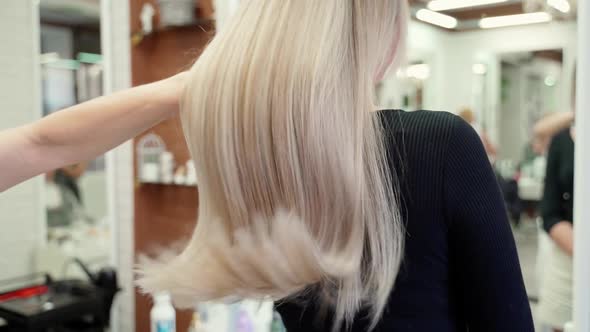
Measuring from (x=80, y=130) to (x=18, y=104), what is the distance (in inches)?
72.6

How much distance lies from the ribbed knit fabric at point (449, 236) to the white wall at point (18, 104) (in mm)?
2043

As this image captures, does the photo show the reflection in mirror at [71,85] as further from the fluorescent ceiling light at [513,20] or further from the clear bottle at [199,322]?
the fluorescent ceiling light at [513,20]

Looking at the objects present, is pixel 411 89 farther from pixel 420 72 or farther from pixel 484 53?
pixel 484 53

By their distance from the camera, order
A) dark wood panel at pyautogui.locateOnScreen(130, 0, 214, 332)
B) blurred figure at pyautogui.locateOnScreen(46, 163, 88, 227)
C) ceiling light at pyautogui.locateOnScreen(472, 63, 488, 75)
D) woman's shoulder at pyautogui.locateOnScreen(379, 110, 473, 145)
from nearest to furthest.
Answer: woman's shoulder at pyautogui.locateOnScreen(379, 110, 473, 145), ceiling light at pyautogui.locateOnScreen(472, 63, 488, 75), dark wood panel at pyautogui.locateOnScreen(130, 0, 214, 332), blurred figure at pyautogui.locateOnScreen(46, 163, 88, 227)

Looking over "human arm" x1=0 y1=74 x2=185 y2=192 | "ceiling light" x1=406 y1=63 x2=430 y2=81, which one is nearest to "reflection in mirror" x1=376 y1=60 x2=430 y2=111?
"ceiling light" x1=406 y1=63 x2=430 y2=81

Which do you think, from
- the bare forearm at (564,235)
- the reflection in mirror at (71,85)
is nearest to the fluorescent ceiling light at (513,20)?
the bare forearm at (564,235)

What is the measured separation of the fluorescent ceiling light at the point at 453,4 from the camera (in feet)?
4.00

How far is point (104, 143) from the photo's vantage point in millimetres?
578

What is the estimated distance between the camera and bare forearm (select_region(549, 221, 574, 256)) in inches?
44.3

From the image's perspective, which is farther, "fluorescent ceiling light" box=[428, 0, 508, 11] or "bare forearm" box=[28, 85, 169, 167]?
"fluorescent ceiling light" box=[428, 0, 508, 11]

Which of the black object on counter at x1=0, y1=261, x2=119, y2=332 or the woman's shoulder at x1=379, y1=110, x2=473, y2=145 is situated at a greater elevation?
the woman's shoulder at x1=379, y1=110, x2=473, y2=145

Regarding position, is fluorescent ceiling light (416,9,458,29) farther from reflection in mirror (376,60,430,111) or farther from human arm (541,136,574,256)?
human arm (541,136,574,256)

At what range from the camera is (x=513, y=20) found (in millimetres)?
1201

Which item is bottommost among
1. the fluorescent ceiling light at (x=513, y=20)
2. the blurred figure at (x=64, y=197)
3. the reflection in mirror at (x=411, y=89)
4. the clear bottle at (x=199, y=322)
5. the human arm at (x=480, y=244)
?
the clear bottle at (x=199, y=322)
